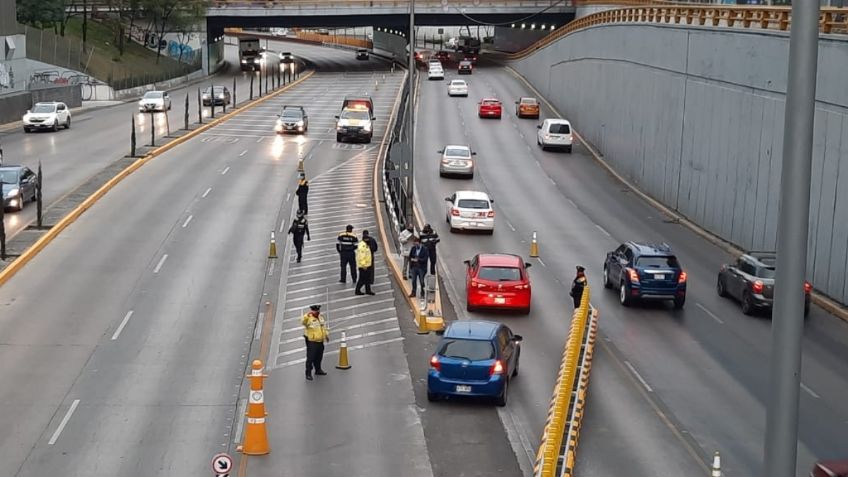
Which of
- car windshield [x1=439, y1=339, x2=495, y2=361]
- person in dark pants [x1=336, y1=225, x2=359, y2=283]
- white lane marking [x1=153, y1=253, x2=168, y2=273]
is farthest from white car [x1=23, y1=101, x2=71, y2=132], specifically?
car windshield [x1=439, y1=339, x2=495, y2=361]

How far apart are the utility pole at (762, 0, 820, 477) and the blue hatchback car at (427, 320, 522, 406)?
574 inches

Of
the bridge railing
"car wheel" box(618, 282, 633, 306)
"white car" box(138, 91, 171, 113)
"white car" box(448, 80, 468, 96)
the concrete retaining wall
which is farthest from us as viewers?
"white car" box(448, 80, 468, 96)

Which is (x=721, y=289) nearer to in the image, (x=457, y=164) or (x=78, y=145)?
(x=457, y=164)

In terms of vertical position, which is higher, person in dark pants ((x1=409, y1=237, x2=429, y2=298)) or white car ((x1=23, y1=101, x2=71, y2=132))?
white car ((x1=23, y1=101, x2=71, y2=132))

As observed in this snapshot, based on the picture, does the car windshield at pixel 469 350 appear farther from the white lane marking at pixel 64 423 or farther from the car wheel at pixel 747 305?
the car wheel at pixel 747 305

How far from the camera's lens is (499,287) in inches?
1141

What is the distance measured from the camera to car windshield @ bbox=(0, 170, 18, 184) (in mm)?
38969

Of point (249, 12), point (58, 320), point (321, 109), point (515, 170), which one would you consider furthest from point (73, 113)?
point (58, 320)

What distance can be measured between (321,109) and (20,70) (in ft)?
61.9

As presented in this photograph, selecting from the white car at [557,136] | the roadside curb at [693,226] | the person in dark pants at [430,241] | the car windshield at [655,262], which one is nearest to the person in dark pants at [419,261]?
the person in dark pants at [430,241]

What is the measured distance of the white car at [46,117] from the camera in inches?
2395

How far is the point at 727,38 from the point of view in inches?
1618

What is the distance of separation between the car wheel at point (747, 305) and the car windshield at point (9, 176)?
23.2 meters

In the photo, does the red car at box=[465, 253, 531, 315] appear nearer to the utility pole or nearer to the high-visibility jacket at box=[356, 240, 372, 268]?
the high-visibility jacket at box=[356, 240, 372, 268]
